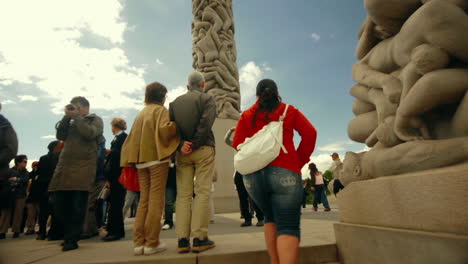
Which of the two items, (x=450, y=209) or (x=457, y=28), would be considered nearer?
(x=450, y=209)

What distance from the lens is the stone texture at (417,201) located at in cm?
140

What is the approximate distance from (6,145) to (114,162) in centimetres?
129

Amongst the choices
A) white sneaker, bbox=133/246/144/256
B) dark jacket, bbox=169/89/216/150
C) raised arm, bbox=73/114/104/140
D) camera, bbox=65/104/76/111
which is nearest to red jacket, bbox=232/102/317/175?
dark jacket, bbox=169/89/216/150

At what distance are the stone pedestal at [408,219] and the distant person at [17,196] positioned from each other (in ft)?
20.1

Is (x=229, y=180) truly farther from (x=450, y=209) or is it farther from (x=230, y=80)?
(x=450, y=209)

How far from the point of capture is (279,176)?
66.6 inches

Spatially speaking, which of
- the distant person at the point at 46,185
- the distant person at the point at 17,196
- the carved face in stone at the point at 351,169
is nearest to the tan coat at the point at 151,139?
the carved face in stone at the point at 351,169

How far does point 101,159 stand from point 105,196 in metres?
0.77

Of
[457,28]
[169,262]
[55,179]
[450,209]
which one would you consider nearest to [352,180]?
[450,209]

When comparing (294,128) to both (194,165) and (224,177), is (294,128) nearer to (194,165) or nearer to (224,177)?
(194,165)

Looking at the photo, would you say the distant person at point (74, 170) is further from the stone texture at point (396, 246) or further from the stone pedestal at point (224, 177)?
the stone pedestal at point (224, 177)

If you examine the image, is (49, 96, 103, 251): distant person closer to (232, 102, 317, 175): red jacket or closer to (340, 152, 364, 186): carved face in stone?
(232, 102, 317, 175): red jacket

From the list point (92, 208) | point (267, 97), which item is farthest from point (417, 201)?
point (92, 208)

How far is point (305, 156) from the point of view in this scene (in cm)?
187
